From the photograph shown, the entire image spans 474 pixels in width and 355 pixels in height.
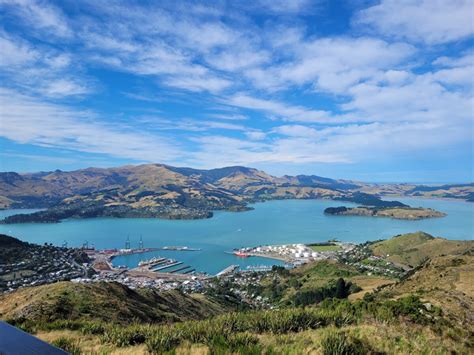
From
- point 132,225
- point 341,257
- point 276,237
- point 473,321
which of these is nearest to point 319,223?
point 276,237

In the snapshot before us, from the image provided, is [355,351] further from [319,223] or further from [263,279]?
[319,223]

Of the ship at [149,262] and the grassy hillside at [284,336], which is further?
the ship at [149,262]

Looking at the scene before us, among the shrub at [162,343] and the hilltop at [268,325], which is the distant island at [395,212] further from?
the shrub at [162,343]

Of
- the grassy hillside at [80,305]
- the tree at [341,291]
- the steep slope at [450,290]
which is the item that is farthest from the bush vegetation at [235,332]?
the tree at [341,291]

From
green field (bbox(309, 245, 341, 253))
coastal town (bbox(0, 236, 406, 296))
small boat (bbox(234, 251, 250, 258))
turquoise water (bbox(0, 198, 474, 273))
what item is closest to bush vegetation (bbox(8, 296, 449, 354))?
coastal town (bbox(0, 236, 406, 296))

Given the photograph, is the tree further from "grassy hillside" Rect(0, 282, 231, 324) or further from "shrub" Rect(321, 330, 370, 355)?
"shrub" Rect(321, 330, 370, 355)

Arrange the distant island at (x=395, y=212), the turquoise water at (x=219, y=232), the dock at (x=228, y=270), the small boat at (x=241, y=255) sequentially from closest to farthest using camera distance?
the dock at (x=228, y=270)
the small boat at (x=241, y=255)
the turquoise water at (x=219, y=232)
the distant island at (x=395, y=212)

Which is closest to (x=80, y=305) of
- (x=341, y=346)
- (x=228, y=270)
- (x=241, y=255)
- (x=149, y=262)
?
(x=341, y=346)
